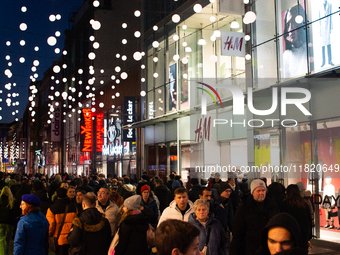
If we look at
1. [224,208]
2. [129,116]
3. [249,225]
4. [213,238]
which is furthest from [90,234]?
[129,116]

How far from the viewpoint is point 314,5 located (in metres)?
14.2

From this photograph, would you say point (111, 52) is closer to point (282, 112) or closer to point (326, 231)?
point (282, 112)

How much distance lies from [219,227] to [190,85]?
59.9 ft

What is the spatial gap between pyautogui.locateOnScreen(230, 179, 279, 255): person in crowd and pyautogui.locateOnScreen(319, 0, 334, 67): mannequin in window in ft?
28.4

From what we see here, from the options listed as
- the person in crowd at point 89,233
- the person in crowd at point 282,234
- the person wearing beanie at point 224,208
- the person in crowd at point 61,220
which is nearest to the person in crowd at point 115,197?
the person in crowd at point 61,220

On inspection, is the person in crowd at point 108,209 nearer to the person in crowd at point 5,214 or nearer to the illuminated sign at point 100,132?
the person in crowd at point 5,214

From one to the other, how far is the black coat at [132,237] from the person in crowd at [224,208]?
2.69 meters

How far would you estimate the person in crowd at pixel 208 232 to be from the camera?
592cm

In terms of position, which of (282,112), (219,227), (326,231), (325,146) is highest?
(282,112)

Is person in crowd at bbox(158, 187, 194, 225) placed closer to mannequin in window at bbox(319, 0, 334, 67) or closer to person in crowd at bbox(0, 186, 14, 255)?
person in crowd at bbox(0, 186, 14, 255)

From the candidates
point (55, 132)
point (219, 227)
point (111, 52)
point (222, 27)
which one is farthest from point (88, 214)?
point (55, 132)

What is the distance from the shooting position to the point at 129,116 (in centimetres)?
3003

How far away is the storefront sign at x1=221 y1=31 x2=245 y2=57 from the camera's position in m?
16.7

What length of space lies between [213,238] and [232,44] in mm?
12153
